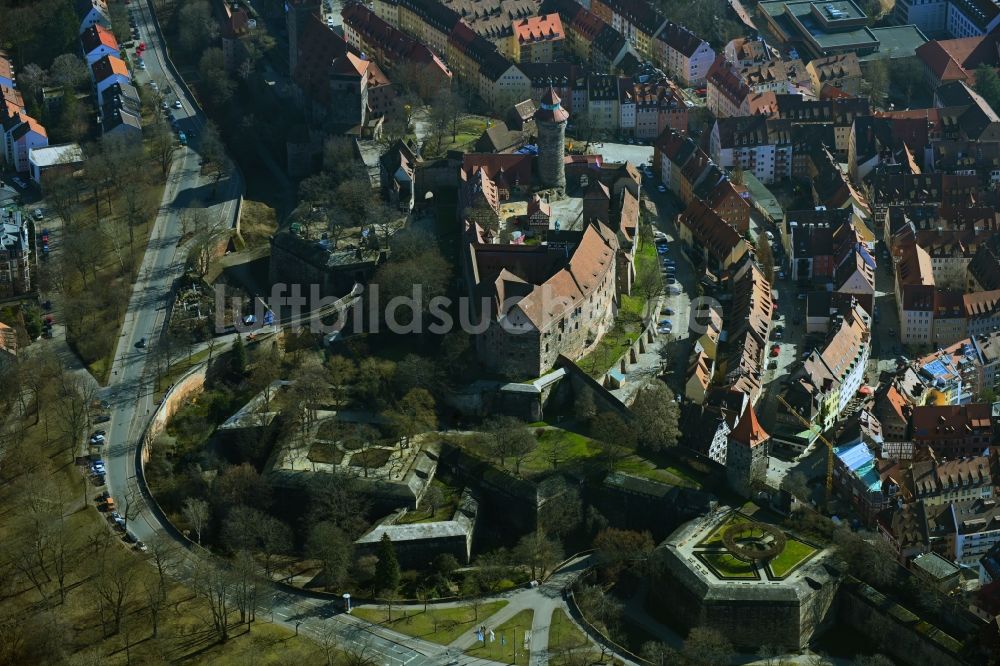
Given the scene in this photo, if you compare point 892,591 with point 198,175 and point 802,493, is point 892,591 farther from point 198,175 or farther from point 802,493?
point 198,175

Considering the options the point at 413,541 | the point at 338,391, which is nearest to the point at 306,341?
the point at 338,391

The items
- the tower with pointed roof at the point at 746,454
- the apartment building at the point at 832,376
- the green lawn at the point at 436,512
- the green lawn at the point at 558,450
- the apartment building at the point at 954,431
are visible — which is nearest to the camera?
the green lawn at the point at 436,512

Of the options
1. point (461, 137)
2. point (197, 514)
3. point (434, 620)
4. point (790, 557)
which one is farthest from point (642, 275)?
point (197, 514)

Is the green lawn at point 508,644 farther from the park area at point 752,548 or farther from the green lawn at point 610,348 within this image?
the green lawn at point 610,348

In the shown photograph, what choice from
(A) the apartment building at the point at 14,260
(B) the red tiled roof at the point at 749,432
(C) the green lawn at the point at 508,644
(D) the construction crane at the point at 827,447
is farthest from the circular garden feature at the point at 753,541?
(A) the apartment building at the point at 14,260

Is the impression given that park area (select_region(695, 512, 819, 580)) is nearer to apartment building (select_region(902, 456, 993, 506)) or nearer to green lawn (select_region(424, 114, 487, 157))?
apartment building (select_region(902, 456, 993, 506))

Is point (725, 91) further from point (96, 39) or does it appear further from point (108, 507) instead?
point (108, 507)
